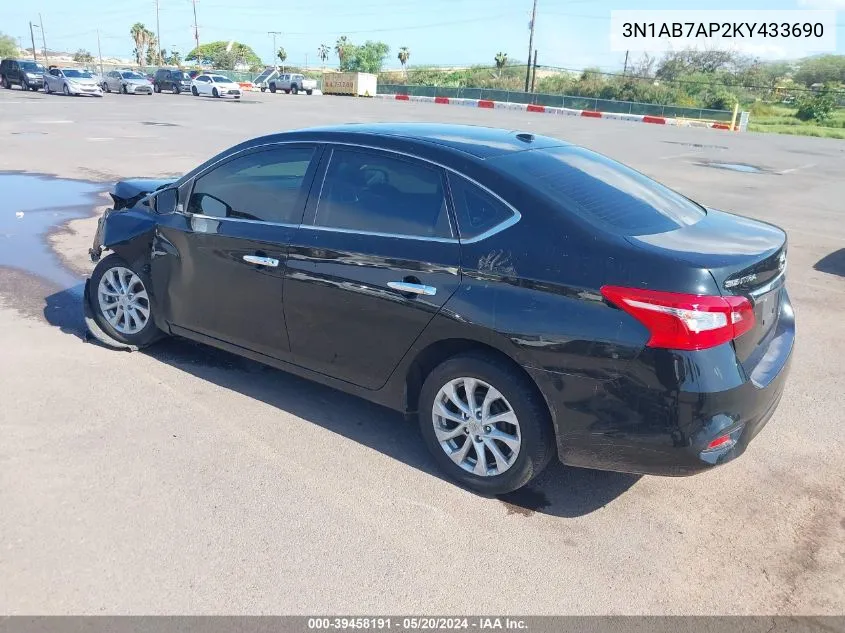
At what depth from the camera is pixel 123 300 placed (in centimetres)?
533

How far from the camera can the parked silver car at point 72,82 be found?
39.5 meters

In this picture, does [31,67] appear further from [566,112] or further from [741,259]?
[741,259]

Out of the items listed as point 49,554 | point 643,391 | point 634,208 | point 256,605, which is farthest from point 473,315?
point 49,554

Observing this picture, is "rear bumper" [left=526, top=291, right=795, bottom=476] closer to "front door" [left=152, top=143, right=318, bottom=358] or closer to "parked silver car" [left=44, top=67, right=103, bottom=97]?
"front door" [left=152, top=143, right=318, bottom=358]

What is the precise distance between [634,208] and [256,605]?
2651 millimetres

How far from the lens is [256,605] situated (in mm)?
2934

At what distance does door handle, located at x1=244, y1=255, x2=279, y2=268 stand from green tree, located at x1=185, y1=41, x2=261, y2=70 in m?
116

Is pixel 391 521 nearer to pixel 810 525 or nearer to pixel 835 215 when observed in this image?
pixel 810 525

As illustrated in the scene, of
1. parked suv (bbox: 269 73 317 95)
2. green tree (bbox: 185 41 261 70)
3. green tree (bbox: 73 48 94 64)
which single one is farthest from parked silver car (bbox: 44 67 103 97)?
green tree (bbox: 73 48 94 64)

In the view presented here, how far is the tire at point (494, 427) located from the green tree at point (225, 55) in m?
118

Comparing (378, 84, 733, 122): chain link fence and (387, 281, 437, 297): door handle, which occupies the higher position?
(387, 281, 437, 297): door handle

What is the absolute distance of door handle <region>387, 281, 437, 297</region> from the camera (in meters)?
3.68

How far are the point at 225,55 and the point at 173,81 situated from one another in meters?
76.7

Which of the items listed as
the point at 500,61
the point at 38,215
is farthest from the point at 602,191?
the point at 500,61
